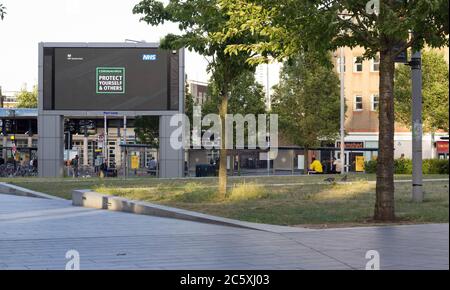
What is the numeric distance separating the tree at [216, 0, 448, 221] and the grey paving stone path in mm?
1911

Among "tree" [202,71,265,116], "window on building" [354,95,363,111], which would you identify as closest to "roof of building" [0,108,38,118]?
"tree" [202,71,265,116]

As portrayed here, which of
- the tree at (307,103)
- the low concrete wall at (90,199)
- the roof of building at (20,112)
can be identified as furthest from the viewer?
the roof of building at (20,112)

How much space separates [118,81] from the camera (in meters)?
43.8

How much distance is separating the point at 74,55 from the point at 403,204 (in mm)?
32120

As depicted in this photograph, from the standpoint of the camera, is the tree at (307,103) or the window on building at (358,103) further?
the window on building at (358,103)

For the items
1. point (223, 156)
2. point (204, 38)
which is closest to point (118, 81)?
point (223, 156)

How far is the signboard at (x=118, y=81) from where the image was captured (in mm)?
43781

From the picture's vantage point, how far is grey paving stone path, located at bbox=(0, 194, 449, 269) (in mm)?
8180

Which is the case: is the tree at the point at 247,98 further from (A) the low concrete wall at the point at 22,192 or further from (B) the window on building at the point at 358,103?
(A) the low concrete wall at the point at 22,192

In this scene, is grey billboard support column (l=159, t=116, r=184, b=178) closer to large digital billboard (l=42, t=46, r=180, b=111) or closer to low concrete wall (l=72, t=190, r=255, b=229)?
large digital billboard (l=42, t=46, r=180, b=111)

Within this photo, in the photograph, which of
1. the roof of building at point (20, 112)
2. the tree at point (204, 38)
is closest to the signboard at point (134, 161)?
the tree at point (204, 38)

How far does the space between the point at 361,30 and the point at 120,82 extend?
32.0 m

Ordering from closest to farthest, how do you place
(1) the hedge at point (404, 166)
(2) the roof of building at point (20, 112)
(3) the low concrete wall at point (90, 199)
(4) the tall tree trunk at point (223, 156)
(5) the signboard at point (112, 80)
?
(4) the tall tree trunk at point (223, 156) < (3) the low concrete wall at point (90, 199) < (1) the hedge at point (404, 166) < (5) the signboard at point (112, 80) < (2) the roof of building at point (20, 112)
